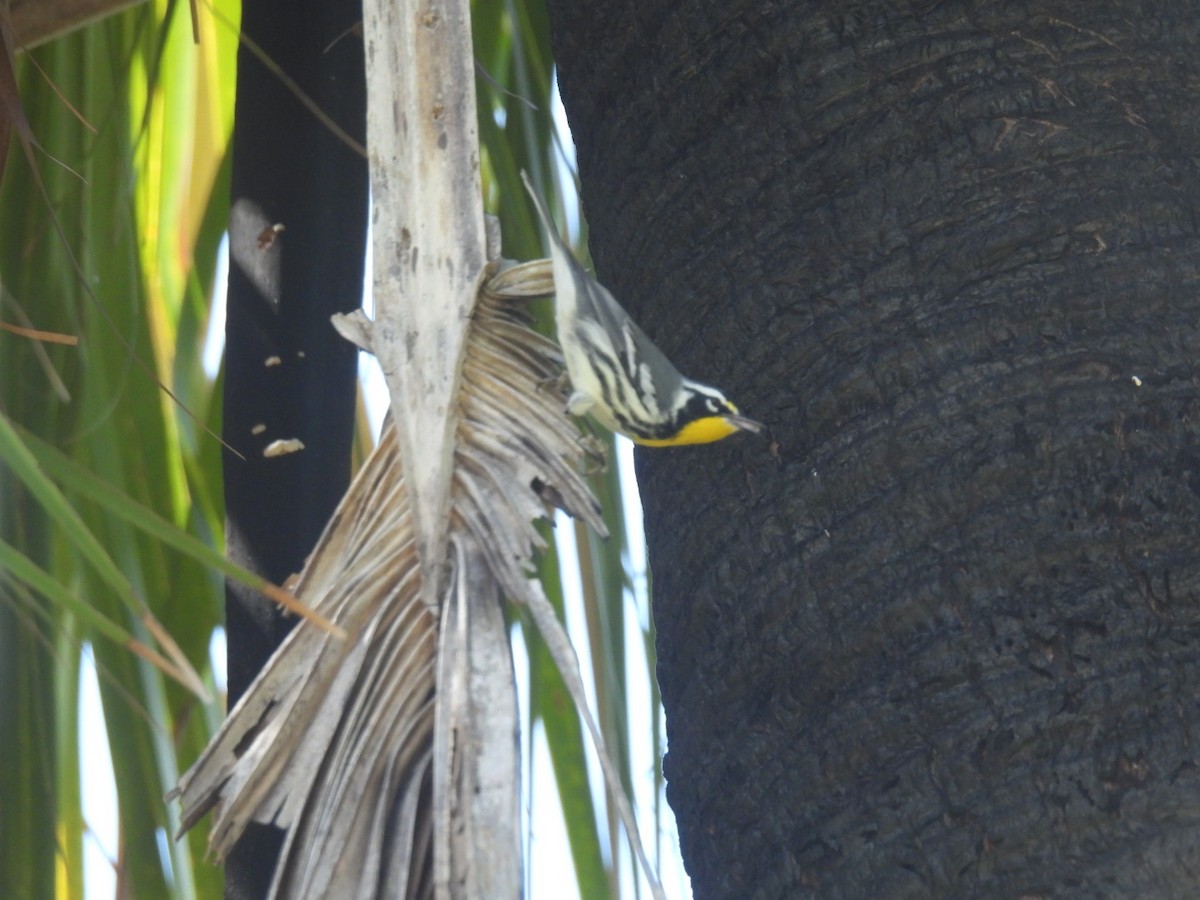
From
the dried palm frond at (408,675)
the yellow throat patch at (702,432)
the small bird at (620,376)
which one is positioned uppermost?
the small bird at (620,376)

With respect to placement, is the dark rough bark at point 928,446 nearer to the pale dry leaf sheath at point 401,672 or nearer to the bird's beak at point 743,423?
the bird's beak at point 743,423

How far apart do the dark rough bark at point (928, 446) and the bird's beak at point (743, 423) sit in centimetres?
2

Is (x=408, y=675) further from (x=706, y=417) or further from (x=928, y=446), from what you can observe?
(x=928, y=446)

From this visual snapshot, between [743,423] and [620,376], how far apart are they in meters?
0.11

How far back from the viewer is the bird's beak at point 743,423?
1.10m

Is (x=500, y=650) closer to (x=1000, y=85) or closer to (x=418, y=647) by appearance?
(x=418, y=647)

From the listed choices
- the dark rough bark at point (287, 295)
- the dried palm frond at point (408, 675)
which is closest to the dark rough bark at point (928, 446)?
the dried palm frond at point (408, 675)

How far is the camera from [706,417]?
1.10 m

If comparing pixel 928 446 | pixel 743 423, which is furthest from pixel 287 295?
pixel 928 446

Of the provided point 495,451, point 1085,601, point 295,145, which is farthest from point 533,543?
point 295,145

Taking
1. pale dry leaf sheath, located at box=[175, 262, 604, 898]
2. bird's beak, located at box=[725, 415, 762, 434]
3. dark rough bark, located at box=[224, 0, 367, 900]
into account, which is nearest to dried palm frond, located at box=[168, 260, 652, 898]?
pale dry leaf sheath, located at box=[175, 262, 604, 898]

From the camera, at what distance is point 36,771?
1585 millimetres

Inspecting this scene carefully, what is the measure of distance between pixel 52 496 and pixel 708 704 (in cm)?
57

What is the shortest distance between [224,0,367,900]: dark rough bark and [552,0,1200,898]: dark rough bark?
0.41 m
